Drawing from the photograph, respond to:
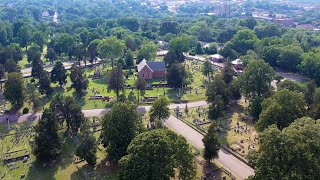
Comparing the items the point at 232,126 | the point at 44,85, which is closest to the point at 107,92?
the point at 44,85

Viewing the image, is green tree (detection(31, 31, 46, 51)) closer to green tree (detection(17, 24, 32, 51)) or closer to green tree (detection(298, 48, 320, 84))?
green tree (detection(17, 24, 32, 51))

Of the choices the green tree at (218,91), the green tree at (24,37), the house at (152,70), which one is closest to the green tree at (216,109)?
the green tree at (218,91)

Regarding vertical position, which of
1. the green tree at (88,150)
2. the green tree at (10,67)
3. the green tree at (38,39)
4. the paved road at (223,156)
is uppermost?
the green tree at (38,39)

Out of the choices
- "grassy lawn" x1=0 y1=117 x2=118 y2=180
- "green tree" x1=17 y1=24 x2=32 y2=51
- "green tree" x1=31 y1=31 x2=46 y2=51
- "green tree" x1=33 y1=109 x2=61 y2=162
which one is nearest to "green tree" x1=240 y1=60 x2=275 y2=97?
"grassy lawn" x1=0 y1=117 x2=118 y2=180

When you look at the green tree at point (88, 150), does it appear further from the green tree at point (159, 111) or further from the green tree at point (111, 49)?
the green tree at point (111, 49)

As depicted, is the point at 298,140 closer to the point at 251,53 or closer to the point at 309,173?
the point at 309,173

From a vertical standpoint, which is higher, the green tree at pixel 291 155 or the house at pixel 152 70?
the green tree at pixel 291 155
